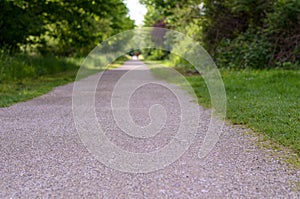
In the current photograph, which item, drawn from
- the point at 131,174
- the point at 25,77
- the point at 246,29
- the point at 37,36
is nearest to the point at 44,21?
the point at 37,36

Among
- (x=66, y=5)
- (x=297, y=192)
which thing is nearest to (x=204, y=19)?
(x=66, y=5)

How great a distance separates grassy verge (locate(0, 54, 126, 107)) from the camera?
30.5 feet

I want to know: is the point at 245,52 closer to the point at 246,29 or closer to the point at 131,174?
the point at 246,29

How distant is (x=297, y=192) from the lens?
2.84 m

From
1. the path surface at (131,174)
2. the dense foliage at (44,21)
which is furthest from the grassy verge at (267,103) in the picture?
the dense foliage at (44,21)

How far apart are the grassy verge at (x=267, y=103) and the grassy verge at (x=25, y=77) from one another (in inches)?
170

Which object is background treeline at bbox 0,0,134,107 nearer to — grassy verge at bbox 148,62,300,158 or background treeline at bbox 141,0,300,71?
background treeline at bbox 141,0,300,71

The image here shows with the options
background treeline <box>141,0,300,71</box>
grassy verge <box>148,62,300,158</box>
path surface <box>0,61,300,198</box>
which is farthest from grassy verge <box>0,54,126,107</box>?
background treeline <box>141,0,300,71</box>

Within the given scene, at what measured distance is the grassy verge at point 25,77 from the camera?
9.30 m

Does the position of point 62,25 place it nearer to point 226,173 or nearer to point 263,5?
point 263,5

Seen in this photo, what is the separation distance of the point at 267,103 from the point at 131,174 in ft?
13.4

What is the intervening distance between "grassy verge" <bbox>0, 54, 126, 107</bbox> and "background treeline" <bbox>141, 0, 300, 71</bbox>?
22.0 ft

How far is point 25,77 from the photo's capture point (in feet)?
44.8

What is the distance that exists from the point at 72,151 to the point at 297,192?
2344 millimetres
